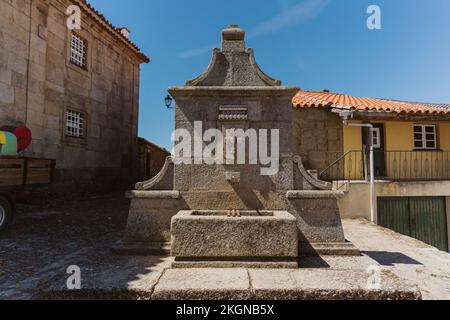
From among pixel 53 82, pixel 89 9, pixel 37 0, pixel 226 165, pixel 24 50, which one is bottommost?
pixel 226 165

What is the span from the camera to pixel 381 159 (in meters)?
9.14

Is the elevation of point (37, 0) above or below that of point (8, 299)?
above

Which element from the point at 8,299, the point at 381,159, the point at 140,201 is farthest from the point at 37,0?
the point at 381,159

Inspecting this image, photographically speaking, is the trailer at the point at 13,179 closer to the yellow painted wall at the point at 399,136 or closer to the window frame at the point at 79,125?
the window frame at the point at 79,125

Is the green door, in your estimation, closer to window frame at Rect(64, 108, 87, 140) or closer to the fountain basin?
the fountain basin

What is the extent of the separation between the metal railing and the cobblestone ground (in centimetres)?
733

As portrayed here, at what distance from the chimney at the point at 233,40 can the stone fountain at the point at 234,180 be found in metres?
0.02

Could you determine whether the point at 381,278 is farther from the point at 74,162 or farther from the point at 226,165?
the point at 74,162

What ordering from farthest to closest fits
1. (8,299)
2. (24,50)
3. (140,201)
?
(24,50)
(140,201)
(8,299)

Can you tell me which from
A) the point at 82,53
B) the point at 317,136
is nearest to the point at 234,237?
the point at 317,136

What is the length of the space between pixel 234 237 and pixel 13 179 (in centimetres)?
492

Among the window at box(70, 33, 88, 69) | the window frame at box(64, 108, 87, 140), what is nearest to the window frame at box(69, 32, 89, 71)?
the window at box(70, 33, 88, 69)

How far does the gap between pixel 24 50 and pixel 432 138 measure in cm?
1393

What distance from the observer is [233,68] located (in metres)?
4.45
